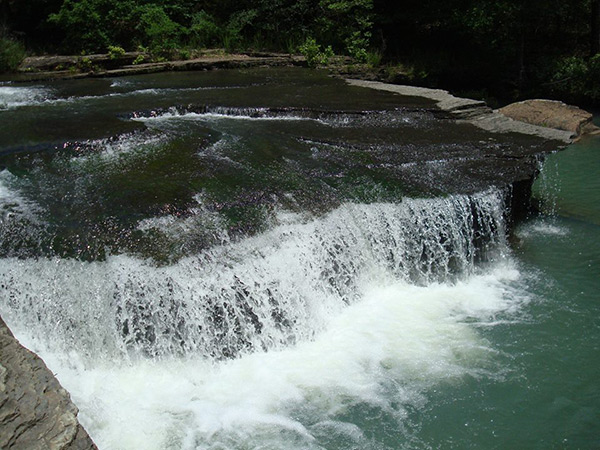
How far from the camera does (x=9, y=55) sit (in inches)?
512

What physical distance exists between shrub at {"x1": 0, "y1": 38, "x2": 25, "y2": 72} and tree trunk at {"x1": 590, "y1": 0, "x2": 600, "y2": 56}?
13.3 metres

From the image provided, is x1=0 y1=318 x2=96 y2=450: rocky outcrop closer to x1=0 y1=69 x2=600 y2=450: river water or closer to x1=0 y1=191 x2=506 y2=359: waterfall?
x1=0 y1=69 x2=600 y2=450: river water

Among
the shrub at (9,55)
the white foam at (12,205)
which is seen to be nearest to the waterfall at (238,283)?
the white foam at (12,205)

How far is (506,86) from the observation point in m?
14.9

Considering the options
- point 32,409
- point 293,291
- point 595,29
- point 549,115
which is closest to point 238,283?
point 293,291

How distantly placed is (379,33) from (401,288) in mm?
11802

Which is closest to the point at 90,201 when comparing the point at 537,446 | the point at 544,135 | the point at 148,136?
the point at 148,136

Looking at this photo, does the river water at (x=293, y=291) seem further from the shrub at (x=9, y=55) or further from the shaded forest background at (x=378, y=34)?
the shaded forest background at (x=378, y=34)

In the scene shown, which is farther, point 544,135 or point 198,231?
point 544,135

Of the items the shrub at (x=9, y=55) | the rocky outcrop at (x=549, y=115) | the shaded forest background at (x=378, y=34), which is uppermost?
the shaded forest background at (x=378, y=34)

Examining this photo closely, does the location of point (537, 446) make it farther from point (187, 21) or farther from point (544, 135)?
point (187, 21)

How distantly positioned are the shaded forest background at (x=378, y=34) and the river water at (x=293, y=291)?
281 inches

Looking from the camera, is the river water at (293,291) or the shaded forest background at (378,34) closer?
the river water at (293,291)

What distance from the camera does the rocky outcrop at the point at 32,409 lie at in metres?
2.93
